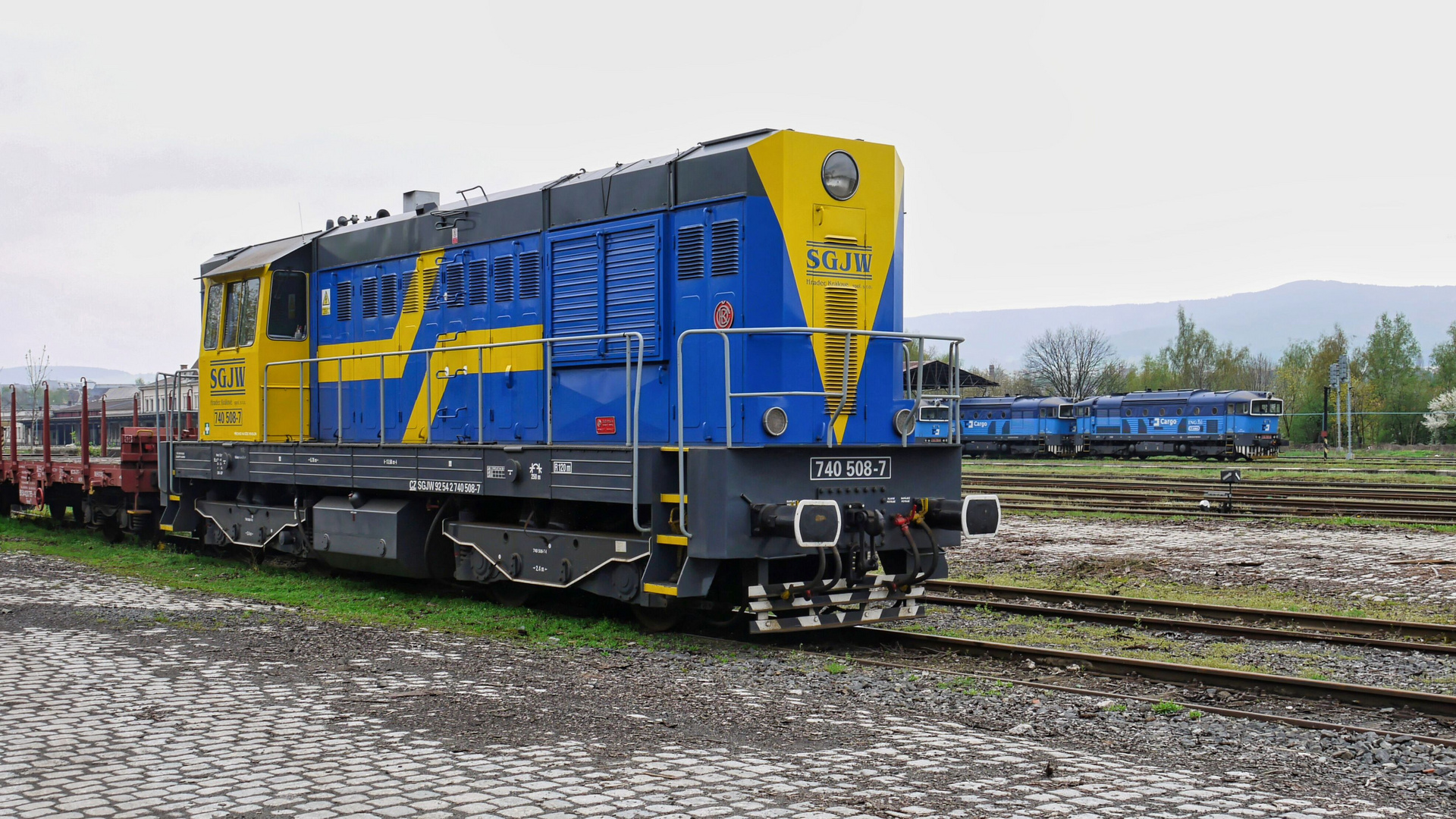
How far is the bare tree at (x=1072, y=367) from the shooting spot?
75.2 m

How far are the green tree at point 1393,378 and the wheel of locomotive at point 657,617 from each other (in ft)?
206

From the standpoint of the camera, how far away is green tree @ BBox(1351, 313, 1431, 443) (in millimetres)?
61250

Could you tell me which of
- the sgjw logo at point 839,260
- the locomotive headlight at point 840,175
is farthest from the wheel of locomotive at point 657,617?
the locomotive headlight at point 840,175

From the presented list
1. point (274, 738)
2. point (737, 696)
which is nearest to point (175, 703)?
point (274, 738)

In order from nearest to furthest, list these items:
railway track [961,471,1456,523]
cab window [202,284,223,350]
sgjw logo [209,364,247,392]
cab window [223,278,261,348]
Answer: cab window [223,278,261,348]
sgjw logo [209,364,247,392]
cab window [202,284,223,350]
railway track [961,471,1456,523]

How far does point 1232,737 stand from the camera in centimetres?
555

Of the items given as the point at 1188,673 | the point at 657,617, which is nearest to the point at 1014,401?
the point at 657,617

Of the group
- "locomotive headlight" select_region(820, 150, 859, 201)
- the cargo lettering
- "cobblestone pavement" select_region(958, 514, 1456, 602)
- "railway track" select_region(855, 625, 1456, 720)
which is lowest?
"cobblestone pavement" select_region(958, 514, 1456, 602)

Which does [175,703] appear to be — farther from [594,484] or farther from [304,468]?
[304,468]

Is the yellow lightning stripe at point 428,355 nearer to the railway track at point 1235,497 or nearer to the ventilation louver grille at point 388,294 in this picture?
the ventilation louver grille at point 388,294

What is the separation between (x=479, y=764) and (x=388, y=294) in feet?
24.6

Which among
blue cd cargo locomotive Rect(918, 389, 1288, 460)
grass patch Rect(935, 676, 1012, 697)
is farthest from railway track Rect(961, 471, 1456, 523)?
blue cd cargo locomotive Rect(918, 389, 1288, 460)

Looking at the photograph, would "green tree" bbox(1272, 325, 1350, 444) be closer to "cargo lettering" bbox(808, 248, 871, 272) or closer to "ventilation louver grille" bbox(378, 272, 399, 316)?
"cargo lettering" bbox(808, 248, 871, 272)

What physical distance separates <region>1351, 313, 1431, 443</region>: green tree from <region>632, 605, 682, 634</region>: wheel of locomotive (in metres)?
62.7
